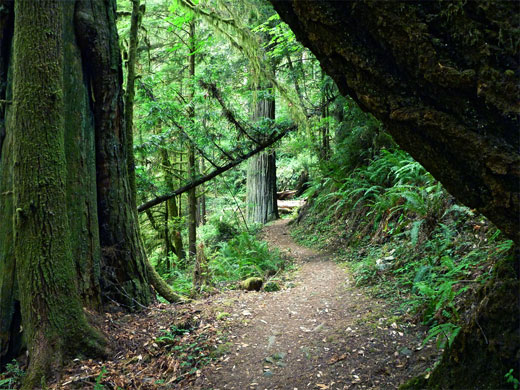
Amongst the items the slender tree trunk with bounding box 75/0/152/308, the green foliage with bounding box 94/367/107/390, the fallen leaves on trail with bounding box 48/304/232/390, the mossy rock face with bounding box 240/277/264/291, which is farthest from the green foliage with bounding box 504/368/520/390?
the mossy rock face with bounding box 240/277/264/291

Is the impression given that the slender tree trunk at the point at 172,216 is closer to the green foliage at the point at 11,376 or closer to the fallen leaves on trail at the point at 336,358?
the green foliage at the point at 11,376

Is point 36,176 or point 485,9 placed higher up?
point 485,9

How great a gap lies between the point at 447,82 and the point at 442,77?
0.03 meters

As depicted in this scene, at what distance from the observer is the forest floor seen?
3.59 meters

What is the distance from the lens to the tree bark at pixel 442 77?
160 cm

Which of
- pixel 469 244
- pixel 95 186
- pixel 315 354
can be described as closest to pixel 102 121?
pixel 95 186

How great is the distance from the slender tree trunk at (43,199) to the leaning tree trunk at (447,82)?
343cm

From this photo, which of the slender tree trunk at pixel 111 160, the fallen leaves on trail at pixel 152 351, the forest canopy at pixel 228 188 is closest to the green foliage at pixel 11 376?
the forest canopy at pixel 228 188

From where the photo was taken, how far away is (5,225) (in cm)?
468

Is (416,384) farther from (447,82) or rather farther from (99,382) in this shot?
(99,382)

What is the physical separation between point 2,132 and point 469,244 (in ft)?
21.9

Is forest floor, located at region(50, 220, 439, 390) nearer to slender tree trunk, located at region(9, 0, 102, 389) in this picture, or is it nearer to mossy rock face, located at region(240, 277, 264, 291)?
slender tree trunk, located at region(9, 0, 102, 389)

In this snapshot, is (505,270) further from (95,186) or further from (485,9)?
(95,186)

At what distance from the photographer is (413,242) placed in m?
5.67
